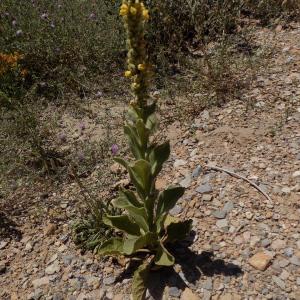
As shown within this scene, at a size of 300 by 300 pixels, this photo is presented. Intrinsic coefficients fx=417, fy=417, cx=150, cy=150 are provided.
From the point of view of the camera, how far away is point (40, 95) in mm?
5410

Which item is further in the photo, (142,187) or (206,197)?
(206,197)

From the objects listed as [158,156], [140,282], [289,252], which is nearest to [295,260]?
[289,252]

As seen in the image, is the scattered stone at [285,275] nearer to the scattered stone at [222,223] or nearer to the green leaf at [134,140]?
the scattered stone at [222,223]

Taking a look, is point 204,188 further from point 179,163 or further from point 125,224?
point 125,224

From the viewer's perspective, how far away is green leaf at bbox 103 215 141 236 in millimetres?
3025

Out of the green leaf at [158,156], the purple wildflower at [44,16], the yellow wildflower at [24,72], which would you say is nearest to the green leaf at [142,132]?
the green leaf at [158,156]

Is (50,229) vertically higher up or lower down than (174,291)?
higher up

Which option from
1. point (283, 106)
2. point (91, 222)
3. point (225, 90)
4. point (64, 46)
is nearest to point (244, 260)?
point (91, 222)

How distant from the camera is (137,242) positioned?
289cm

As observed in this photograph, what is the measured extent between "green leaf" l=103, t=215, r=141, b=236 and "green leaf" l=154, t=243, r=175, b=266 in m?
0.22

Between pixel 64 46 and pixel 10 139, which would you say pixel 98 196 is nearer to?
pixel 10 139

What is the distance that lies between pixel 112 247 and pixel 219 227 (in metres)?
0.85

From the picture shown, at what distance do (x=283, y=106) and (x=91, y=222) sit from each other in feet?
7.70

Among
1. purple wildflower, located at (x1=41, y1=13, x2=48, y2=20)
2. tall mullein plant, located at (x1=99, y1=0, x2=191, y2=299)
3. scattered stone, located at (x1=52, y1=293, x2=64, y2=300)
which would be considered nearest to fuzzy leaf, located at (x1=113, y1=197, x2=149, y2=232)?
tall mullein plant, located at (x1=99, y1=0, x2=191, y2=299)
